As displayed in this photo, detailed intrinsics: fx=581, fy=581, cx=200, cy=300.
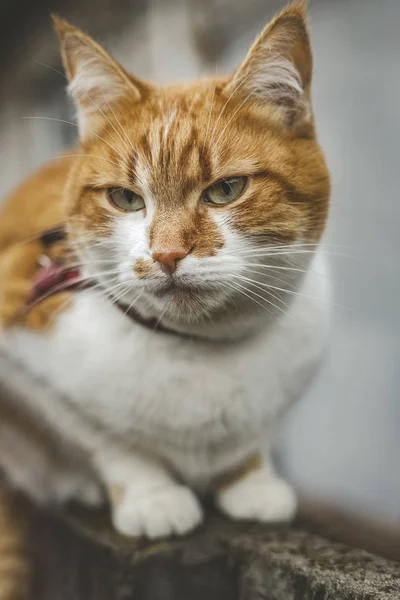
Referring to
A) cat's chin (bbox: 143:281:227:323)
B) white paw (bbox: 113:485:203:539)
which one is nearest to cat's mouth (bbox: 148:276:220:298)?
cat's chin (bbox: 143:281:227:323)

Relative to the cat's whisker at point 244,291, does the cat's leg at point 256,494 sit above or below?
below

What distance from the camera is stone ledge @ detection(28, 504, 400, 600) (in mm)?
686

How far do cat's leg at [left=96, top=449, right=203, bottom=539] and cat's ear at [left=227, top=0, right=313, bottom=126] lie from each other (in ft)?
1.75

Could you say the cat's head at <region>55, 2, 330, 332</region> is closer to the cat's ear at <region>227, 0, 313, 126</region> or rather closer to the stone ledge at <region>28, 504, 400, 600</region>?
the cat's ear at <region>227, 0, 313, 126</region>

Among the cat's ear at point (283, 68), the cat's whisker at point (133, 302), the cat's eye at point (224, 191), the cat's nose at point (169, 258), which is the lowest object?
the cat's whisker at point (133, 302)

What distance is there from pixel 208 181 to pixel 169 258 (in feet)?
0.36

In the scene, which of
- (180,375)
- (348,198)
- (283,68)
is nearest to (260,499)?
(180,375)

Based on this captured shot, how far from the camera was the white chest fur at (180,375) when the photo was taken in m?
0.79

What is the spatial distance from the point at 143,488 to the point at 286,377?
266 millimetres

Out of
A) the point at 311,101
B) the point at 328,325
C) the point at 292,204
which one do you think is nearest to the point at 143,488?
the point at 328,325

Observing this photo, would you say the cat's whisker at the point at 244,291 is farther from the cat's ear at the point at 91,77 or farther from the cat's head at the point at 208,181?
the cat's ear at the point at 91,77

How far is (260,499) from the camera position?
86cm

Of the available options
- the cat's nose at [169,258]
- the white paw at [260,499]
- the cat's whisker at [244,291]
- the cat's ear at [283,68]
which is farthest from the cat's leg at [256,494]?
the cat's ear at [283,68]

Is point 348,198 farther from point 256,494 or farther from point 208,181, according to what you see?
point 256,494
